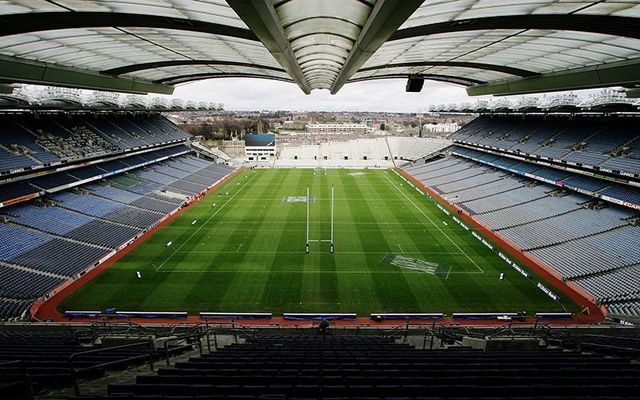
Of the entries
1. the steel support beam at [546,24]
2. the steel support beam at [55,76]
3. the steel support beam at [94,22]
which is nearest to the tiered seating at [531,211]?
the steel support beam at [546,24]

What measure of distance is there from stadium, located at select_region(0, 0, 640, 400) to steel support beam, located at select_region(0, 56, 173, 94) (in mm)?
164

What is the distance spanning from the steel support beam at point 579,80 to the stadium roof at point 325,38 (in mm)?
70

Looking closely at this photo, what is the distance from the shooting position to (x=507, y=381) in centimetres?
605

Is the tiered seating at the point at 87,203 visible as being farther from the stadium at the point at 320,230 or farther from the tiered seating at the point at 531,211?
the tiered seating at the point at 531,211

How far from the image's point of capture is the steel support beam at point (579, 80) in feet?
57.7

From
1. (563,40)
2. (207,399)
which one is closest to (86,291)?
(207,399)

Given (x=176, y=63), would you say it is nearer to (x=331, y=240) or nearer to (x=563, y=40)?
(x=331, y=240)

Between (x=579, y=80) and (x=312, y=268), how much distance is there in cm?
2084

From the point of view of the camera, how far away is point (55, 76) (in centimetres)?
2039

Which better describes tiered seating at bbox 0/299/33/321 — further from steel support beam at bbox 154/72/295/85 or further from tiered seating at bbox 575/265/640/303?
tiered seating at bbox 575/265/640/303

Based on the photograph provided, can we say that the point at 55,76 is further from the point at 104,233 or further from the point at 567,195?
the point at 567,195

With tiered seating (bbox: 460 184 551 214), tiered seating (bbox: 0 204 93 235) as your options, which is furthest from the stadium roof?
tiered seating (bbox: 460 184 551 214)

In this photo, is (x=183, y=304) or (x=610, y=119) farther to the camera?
(x=610, y=119)

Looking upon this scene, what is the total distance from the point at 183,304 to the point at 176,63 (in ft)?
53.4
